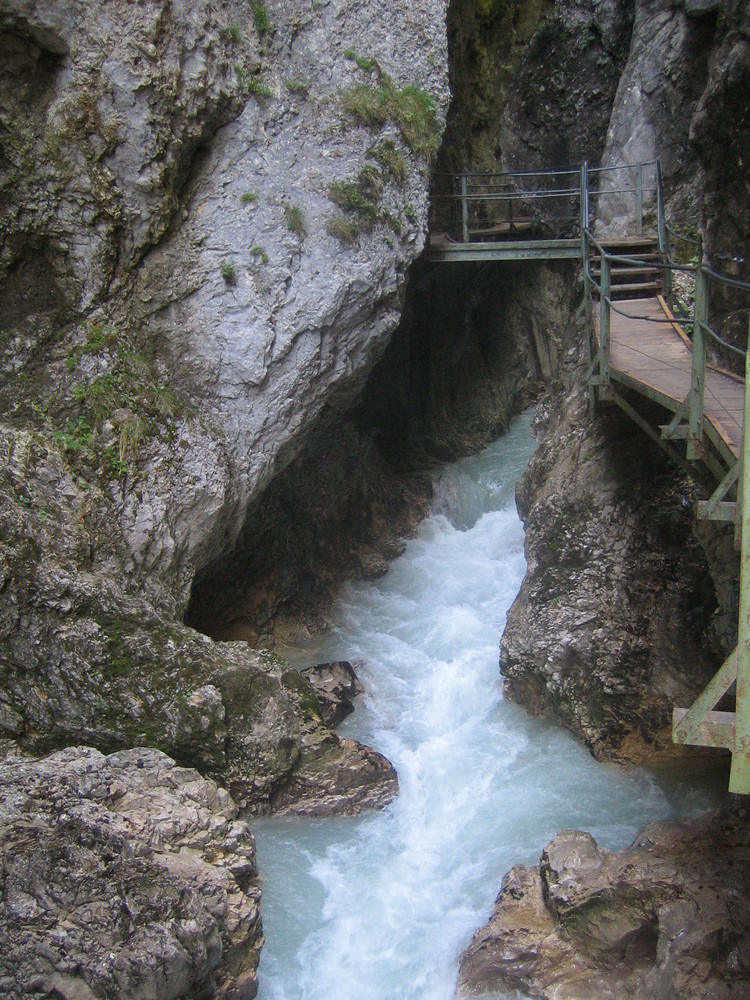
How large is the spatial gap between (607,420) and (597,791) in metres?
3.48

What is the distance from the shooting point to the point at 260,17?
8.10 meters

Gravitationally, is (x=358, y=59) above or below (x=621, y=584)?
above

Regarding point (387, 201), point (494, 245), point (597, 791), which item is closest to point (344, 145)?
point (387, 201)

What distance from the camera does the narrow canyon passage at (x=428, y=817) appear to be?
5789 millimetres

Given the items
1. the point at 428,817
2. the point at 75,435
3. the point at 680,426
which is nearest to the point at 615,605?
the point at 428,817

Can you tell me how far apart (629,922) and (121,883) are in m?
3.23

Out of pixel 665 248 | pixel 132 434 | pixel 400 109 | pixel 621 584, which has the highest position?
pixel 400 109

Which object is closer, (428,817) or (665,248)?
(428,817)

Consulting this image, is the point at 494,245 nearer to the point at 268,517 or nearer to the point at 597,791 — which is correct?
the point at 268,517

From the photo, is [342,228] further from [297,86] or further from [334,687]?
[334,687]

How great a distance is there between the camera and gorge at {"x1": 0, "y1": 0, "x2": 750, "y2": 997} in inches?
223

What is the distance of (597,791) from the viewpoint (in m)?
→ 7.03

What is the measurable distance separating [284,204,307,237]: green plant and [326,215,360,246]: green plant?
270 millimetres

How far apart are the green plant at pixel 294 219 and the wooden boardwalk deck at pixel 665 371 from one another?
305 centimetres
